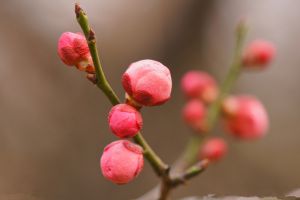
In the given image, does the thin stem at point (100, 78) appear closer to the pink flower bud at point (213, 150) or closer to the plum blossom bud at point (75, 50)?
the plum blossom bud at point (75, 50)

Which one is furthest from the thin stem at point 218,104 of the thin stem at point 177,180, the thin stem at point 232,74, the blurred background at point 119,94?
the blurred background at point 119,94

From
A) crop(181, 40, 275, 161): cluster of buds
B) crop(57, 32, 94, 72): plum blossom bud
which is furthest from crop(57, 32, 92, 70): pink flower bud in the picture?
crop(181, 40, 275, 161): cluster of buds

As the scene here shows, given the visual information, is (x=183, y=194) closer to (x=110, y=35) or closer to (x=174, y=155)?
(x=174, y=155)

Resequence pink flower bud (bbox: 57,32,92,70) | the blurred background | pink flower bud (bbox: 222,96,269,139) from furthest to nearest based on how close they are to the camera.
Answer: the blurred background → pink flower bud (bbox: 222,96,269,139) → pink flower bud (bbox: 57,32,92,70)

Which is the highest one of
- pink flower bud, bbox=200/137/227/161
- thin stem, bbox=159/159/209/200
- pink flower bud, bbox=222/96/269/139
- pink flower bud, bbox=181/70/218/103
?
thin stem, bbox=159/159/209/200

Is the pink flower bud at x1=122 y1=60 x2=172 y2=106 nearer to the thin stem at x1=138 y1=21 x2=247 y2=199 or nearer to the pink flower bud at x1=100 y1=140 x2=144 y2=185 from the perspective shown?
the pink flower bud at x1=100 y1=140 x2=144 y2=185

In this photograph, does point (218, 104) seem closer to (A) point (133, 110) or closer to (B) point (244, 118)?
(B) point (244, 118)

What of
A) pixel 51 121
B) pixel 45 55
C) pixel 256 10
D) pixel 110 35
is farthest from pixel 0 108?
pixel 256 10
